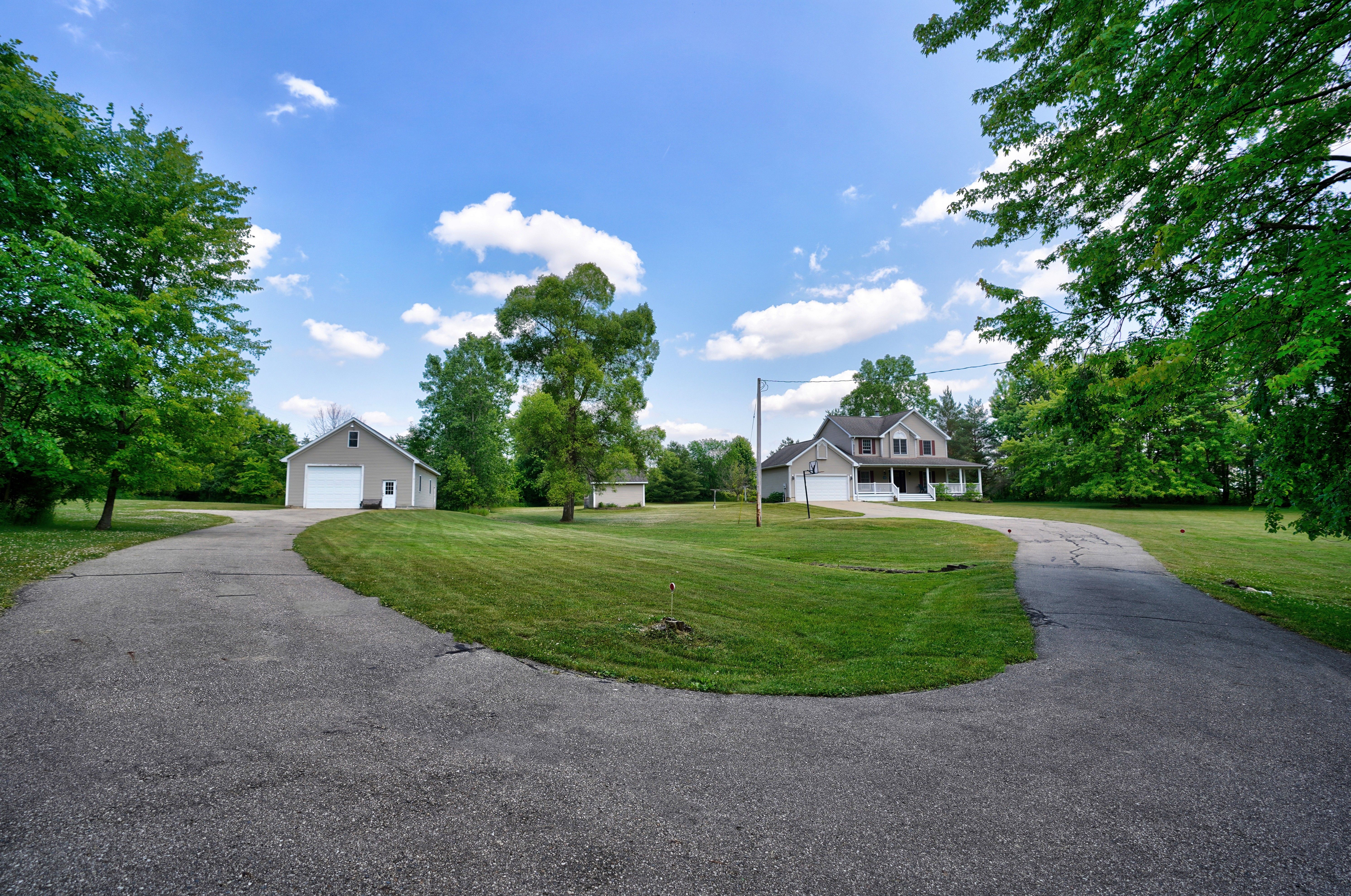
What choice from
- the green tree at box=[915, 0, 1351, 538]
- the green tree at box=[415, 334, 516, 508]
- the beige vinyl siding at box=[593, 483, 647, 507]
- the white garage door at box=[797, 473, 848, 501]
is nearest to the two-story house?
the white garage door at box=[797, 473, 848, 501]

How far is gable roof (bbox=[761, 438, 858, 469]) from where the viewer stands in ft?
129

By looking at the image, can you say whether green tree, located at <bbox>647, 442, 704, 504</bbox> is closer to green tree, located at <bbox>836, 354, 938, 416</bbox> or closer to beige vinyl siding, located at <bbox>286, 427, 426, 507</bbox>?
green tree, located at <bbox>836, 354, 938, 416</bbox>

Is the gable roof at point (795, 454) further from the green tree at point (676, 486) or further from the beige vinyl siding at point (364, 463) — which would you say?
the beige vinyl siding at point (364, 463)

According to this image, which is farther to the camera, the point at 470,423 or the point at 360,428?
the point at 470,423

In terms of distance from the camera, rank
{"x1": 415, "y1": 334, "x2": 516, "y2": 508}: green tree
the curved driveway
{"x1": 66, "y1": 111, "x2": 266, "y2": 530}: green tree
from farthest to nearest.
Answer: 1. {"x1": 415, "y1": 334, "x2": 516, "y2": 508}: green tree
2. {"x1": 66, "y1": 111, "x2": 266, "y2": 530}: green tree
3. the curved driveway

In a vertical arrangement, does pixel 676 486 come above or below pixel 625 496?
above

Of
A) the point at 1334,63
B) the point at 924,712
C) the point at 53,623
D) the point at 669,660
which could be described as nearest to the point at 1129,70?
the point at 1334,63

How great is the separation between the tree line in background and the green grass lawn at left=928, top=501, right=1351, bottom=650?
20.4m

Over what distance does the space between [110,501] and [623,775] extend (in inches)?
759

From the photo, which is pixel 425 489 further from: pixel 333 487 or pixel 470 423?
pixel 470 423

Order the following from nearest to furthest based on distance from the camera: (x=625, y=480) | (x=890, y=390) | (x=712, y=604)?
(x=712, y=604), (x=625, y=480), (x=890, y=390)

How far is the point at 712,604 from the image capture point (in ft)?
25.7

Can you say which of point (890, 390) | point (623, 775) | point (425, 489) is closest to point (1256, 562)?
point (623, 775)

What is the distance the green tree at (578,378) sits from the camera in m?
26.1
